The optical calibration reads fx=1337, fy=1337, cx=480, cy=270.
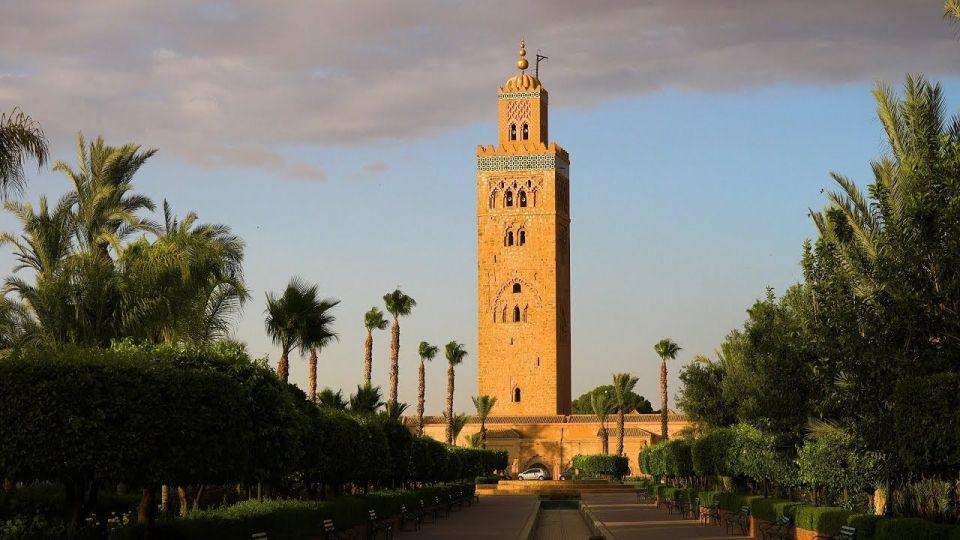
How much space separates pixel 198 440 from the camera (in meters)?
17.0

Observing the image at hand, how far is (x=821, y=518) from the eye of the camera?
2142 cm

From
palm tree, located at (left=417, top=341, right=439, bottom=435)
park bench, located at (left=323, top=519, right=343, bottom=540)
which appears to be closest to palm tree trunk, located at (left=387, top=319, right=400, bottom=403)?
palm tree, located at (left=417, top=341, right=439, bottom=435)

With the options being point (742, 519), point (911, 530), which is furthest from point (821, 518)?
point (742, 519)

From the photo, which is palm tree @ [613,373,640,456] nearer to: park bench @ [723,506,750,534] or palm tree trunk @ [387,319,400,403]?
palm tree trunk @ [387,319,400,403]

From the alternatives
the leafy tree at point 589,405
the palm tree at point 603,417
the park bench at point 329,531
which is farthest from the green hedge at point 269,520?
the leafy tree at point 589,405

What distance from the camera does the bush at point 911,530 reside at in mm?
15336

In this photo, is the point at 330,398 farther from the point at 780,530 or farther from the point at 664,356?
the point at 664,356

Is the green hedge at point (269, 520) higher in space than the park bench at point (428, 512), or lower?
higher

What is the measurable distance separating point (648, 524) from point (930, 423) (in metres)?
19.1

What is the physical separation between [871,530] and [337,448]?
1199cm

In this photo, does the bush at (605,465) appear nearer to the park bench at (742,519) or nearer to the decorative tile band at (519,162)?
the decorative tile band at (519,162)

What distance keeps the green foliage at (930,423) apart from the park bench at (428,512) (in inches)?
837

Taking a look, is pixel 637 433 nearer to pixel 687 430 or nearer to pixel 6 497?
pixel 687 430

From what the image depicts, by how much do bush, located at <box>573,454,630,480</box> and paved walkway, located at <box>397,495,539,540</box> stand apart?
85.2 ft
